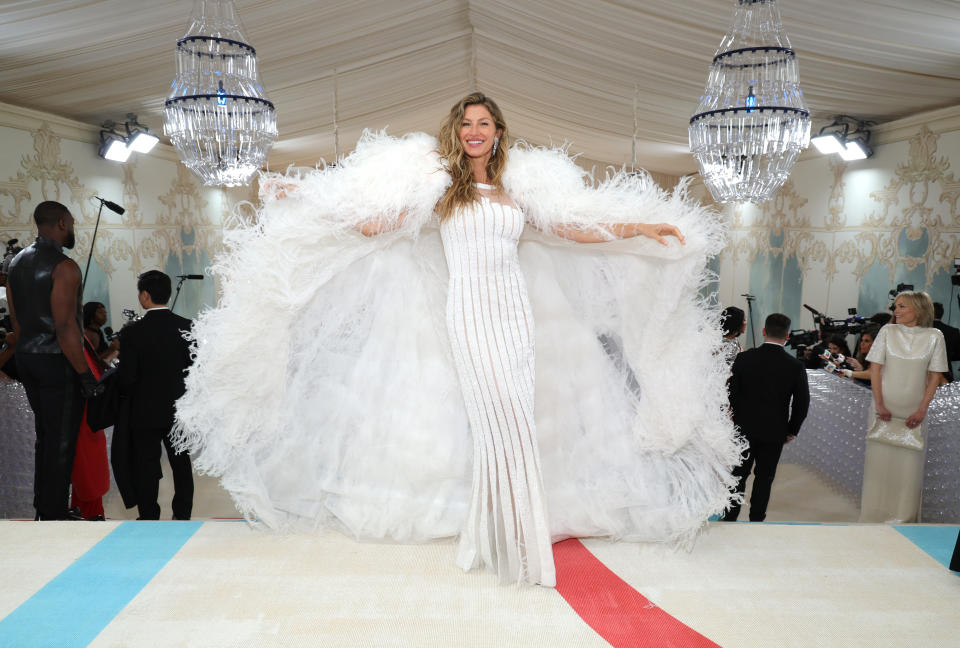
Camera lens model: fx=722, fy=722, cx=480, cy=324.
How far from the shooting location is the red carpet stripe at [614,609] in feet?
7.25

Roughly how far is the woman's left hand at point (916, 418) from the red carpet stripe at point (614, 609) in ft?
7.79

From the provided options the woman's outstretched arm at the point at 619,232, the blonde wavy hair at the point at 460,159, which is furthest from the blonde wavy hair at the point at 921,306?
the blonde wavy hair at the point at 460,159

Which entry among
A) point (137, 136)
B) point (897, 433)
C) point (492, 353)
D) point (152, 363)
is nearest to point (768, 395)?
point (897, 433)

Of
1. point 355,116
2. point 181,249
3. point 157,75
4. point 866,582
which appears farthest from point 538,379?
point 181,249

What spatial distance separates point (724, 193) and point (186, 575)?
3165mm

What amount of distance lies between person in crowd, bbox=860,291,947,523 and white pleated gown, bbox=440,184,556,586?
2.61 m

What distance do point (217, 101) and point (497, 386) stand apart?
2.39 metres

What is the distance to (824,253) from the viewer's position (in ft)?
28.2

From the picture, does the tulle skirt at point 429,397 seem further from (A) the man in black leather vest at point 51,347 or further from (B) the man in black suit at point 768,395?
(B) the man in black suit at point 768,395

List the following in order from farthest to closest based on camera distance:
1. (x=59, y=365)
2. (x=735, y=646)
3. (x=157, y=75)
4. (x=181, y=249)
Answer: (x=181, y=249)
(x=157, y=75)
(x=59, y=365)
(x=735, y=646)

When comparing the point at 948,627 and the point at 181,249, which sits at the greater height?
the point at 181,249

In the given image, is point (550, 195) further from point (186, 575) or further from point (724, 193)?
point (186, 575)

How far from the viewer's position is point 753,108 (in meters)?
3.59

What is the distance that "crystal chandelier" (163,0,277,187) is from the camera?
3807mm
